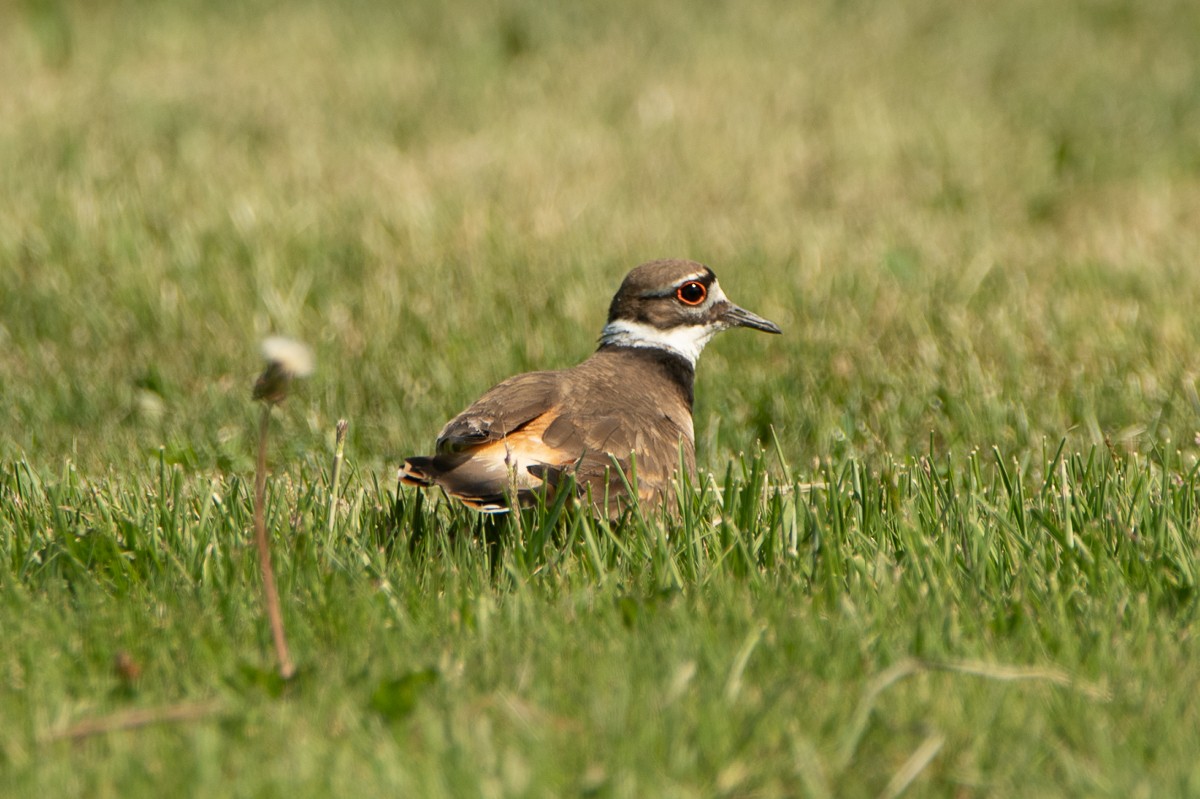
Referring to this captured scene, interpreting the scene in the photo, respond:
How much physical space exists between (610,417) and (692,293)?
1.20 metres

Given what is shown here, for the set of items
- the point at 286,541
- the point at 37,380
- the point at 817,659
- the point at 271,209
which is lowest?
the point at 817,659

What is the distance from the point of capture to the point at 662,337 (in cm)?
575

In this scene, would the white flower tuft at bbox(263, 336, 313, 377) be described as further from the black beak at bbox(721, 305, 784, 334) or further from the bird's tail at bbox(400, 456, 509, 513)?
the black beak at bbox(721, 305, 784, 334)

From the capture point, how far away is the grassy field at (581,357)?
3041 millimetres

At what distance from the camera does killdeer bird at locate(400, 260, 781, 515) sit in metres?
4.30

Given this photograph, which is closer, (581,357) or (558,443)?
(558,443)

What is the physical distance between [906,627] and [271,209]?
5868mm

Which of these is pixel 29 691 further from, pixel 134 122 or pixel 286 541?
pixel 134 122

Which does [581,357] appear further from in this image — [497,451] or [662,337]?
[497,451]

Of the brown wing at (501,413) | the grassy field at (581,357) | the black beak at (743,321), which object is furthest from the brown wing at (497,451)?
the black beak at (743,321)

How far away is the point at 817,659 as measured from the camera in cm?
332

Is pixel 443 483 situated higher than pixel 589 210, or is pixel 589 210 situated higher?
pixel 589 210

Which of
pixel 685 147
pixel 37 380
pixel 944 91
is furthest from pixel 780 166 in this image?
pixel 37 380

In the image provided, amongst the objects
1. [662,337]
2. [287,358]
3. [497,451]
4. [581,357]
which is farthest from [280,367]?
[581,357]
